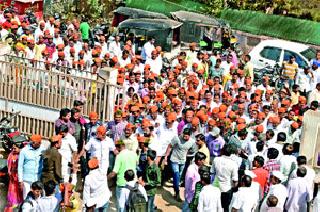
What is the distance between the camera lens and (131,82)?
16750mm

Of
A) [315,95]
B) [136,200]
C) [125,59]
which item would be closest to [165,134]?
[136,200]

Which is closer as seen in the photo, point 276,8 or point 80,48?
point 80,48

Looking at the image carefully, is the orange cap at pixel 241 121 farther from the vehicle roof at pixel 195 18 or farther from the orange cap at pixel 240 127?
the vehicle roof at pixel 195 18

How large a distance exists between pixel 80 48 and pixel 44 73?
3216 millimetres

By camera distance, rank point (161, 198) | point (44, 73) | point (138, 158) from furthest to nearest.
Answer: point (44, 73) → point (161, 198) → point (138, 158)

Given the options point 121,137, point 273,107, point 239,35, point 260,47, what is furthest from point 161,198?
point 239,35

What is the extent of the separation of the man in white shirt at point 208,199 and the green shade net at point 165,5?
1851 cm

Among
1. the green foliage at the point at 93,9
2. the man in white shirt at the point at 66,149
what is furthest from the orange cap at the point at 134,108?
the green foliage at the point at 93,9

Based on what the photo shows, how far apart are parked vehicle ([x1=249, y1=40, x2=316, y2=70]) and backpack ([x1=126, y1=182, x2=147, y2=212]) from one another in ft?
35.3

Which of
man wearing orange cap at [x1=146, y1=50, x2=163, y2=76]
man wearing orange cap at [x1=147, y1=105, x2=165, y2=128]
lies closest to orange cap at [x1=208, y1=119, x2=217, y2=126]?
man wearing orange cap at [x1=147, y1=105, x2=165, y2=128]

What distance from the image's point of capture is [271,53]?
2280 cm

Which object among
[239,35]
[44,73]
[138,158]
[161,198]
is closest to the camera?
[138,158]

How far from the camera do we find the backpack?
12434mm

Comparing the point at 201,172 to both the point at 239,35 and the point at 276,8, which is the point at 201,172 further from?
the point at 276,8
